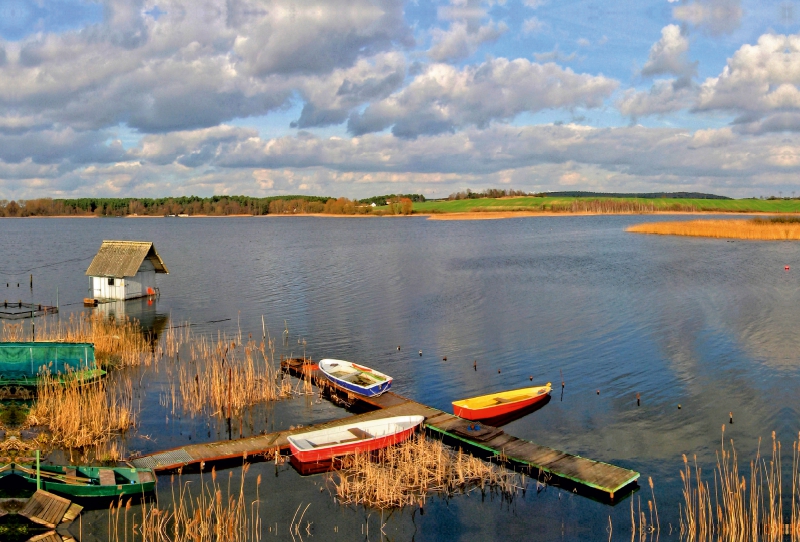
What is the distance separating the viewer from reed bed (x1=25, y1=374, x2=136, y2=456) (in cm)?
2172

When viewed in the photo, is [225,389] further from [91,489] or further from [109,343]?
[109,343]

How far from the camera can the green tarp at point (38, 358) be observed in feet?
89.2

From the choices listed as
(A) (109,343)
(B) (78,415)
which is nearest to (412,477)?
(B) (78,415)

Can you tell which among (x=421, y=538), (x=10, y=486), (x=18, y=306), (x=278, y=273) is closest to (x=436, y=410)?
(x=421, y=538)

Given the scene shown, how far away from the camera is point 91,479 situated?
58.4ft

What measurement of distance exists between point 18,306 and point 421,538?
43722 millimetres

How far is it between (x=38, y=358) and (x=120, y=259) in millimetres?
21851

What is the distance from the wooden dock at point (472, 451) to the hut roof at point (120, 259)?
1168 inches

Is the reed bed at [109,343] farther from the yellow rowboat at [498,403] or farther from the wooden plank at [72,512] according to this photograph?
the yellow rowboat at [498,403]

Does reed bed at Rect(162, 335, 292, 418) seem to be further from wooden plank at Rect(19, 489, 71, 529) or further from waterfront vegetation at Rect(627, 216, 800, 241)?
waterfront vegetation at Rect(627, 216, 800, 241)

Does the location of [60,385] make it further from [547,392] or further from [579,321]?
[579,321]

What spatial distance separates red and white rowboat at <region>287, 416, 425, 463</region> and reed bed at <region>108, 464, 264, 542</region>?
2.27m

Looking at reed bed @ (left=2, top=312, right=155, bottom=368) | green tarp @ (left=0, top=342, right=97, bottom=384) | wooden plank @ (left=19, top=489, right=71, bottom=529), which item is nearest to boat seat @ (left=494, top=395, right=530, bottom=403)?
wooden plank @ (left=19, top=489, right=71, bottom=529)

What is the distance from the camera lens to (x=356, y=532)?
1712 cm
